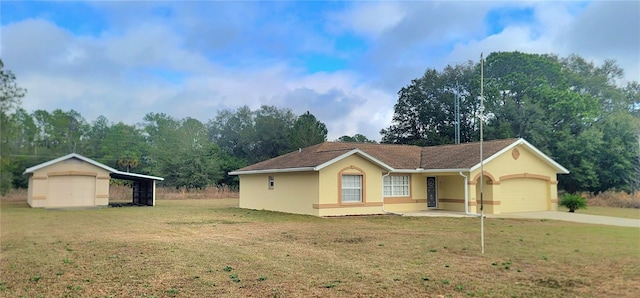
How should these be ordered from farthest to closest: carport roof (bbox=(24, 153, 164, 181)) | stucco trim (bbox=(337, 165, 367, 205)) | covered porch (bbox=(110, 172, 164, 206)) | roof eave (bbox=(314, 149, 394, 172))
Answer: covered porch (bbox=(110, 172, 164, 206)) → carport roof (bbox=(24, 153, 164, 181)) → stucco trim (bbox=(337, 165, 367, 205)) → roof eave (bbox=(314, 149, 394, 172))

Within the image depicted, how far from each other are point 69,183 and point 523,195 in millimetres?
26485

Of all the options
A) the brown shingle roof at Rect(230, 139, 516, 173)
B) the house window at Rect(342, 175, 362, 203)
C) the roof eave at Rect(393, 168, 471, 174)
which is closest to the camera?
the house window at Rect(342, 175, 362, 203)

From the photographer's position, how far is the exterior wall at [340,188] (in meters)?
19.8

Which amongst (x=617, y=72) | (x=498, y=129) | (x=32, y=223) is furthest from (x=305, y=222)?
(x=617, y=72)

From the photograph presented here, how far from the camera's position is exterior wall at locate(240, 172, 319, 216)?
2028 centimetres

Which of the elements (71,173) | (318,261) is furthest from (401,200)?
(71,173)

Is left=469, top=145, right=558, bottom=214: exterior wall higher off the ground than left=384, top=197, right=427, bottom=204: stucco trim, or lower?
higher

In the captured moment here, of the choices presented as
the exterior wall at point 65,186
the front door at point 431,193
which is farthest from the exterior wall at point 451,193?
the exterior wall at point 65,186

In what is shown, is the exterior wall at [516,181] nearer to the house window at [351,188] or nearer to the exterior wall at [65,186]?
the house window at [351,188]

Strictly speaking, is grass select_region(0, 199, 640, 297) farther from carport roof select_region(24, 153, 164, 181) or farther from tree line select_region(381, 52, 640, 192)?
tree line select_region(381, 52, 640, 192)

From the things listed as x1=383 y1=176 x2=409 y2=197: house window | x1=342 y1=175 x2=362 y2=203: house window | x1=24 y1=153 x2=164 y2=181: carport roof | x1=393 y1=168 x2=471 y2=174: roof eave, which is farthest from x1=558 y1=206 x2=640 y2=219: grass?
x1=24 y1=153 x2=164 y2=181: carport roof

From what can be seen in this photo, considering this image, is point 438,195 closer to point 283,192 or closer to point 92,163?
point 283,192

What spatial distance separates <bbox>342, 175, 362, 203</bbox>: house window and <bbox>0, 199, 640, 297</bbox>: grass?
511cm

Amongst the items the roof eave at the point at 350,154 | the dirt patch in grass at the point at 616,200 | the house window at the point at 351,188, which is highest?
the roof eave at the point at 350,154
